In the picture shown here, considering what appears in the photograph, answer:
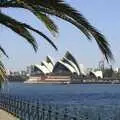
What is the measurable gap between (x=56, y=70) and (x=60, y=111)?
485 ft

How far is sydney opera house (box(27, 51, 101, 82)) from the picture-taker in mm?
145250

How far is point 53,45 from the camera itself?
372 inches

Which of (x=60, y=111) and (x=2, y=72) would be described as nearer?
(x=2, y=72)

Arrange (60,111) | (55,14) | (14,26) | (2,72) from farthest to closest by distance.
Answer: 1. (60,111)
2. (2,72)
3. (14,26)
4. (55,14)

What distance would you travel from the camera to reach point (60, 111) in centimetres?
1577

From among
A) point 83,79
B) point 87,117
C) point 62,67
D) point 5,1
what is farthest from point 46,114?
point 83,79

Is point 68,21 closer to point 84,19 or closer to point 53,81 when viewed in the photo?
point 84,19

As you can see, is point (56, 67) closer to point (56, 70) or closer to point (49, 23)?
point (56, 70)

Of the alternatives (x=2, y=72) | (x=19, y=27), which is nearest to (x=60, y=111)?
(x=2, y=72)

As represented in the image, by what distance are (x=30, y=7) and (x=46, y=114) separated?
989cm

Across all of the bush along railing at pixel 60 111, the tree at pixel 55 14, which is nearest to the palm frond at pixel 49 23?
the tree at pixel 55 14

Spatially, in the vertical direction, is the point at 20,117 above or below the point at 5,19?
below

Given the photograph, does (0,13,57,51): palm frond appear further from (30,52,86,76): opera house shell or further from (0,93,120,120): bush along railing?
(30,52,86,76): opera house shell

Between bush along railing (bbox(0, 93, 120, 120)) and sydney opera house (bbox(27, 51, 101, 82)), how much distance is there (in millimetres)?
111273
